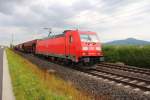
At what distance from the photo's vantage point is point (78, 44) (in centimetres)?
1950

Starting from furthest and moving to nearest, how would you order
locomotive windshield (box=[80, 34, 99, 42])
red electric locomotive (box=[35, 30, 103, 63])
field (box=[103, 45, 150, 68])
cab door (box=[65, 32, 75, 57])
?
field (box=[103, 45, 150, 68]) < cab door (box=[65, 32, 75, 57]) < locomotive windshield (box=[80, 34, 99, 42]) < red electric locomotive (box=[35, 30, 103, 63])

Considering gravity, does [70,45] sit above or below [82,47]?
above

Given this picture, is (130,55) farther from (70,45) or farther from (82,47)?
(82,47)

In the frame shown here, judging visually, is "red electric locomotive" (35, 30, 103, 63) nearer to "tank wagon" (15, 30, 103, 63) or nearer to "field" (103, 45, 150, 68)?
"tank wagon" (15, 30, 103, 63)

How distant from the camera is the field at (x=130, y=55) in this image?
890 inches

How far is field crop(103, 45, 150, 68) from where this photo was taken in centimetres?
2259

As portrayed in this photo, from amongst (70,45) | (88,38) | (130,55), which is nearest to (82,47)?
(88,38)

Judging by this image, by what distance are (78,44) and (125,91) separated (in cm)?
911

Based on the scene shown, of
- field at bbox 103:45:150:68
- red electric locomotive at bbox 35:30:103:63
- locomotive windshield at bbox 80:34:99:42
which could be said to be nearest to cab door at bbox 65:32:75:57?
red electric locomotive at bbox 35:30:103:63

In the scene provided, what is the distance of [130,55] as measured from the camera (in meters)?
24.7

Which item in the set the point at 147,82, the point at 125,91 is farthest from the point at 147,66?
the point at 125,91

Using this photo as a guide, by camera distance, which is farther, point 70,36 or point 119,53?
point 119,53

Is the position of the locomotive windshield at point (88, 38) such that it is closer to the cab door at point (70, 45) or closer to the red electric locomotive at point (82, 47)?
the red electric locomotive at point (82, 47)

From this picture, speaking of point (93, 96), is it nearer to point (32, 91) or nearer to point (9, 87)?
point (32, 91)
